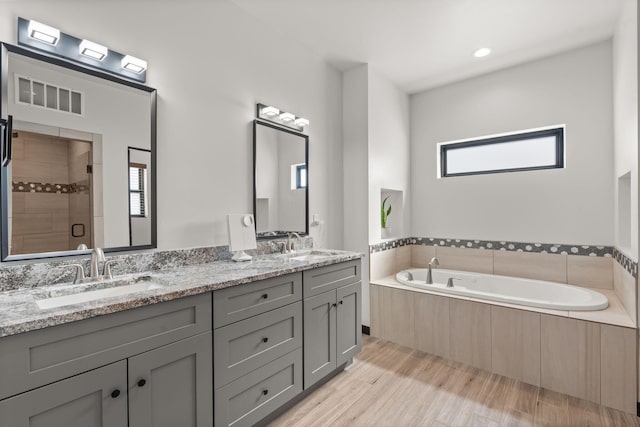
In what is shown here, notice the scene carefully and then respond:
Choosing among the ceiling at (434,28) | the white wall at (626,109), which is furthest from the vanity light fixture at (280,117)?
the white wall at (626,109)

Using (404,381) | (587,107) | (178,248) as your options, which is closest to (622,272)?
(587,107)

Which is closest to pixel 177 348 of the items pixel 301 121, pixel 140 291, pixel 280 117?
pixel 140 291

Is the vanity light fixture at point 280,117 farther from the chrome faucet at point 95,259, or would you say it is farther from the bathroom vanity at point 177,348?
the chrome faucet at point 95,259

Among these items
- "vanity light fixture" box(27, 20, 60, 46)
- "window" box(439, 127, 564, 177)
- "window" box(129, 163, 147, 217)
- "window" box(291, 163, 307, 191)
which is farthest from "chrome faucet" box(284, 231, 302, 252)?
"window" box(439, 127, 564, 177)

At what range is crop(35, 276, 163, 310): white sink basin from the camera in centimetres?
131

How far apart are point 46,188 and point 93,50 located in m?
0.72

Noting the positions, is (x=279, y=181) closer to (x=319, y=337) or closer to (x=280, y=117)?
(x=280, y=117)

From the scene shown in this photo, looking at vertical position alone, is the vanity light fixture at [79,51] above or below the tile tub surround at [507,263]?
above

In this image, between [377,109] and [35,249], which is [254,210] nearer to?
[35,249]

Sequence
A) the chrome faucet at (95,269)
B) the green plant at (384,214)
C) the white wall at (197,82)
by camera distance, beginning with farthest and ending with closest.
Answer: the green plant at (384,214), the white wall at (197,82), the chrome faucet at (95,269)

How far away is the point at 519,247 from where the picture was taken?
3.14m

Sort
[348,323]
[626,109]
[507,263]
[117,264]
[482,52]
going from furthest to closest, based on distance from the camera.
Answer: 1. [507,263]
2. [482,52]
3. [348,323]
4. [626,109]
5. [117,264]

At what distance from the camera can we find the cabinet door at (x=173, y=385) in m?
1.22

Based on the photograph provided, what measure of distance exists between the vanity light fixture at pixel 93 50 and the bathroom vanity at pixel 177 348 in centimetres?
113
